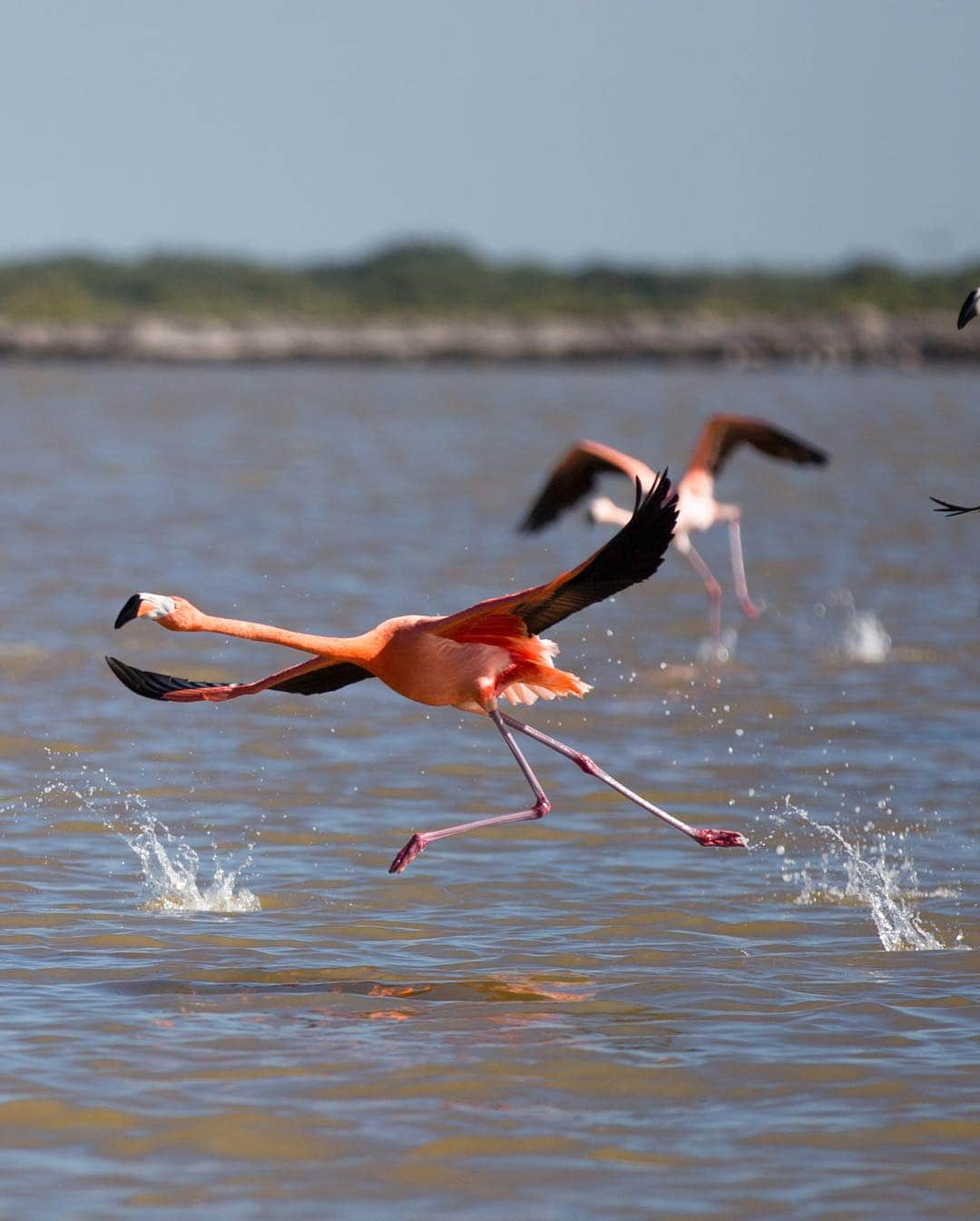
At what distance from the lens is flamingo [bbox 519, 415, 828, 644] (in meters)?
13.7

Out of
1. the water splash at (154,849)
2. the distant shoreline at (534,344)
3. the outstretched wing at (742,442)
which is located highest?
the outstretched wing at (742,442)

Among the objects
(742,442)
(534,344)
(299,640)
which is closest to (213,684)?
(299,640)

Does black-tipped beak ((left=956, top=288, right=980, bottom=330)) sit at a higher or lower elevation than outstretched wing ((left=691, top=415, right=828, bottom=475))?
higher

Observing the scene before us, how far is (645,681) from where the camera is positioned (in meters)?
12.5

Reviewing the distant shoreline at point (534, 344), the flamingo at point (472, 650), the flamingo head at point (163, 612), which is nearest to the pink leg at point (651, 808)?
the flamingo at point (472, 650)

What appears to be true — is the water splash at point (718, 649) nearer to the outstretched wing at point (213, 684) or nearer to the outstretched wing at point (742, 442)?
the outstretched wing at point (742, 442)

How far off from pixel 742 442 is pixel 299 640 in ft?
26.0

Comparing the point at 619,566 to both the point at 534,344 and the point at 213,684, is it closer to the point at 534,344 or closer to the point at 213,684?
the point at 213,684

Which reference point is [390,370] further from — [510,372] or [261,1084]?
[261,1084]

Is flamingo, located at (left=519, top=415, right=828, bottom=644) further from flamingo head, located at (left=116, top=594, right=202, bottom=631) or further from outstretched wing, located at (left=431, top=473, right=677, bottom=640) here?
flamingo head, located at (left=116, top=594, right=202, bottom=631)

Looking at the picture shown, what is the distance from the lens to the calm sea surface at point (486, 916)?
17.1 feet

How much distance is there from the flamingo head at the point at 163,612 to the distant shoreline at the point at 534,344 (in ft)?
229

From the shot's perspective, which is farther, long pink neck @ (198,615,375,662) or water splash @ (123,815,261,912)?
water splash @ (123,815,261,912)

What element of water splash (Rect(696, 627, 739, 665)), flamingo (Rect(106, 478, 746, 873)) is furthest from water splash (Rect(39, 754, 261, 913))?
water splash (Rect(696, 627, 739, 665))
